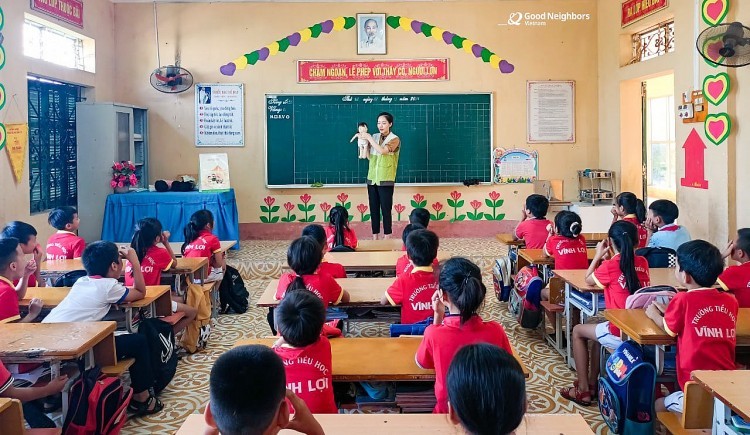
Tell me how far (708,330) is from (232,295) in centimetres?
354

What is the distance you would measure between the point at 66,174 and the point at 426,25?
14.1 ft

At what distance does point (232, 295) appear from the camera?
193 inches

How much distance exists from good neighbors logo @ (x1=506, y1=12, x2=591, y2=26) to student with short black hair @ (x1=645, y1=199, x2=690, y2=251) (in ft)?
12.7

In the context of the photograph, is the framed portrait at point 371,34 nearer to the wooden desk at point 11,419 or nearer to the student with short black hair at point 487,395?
the wooden desk at point 11,419

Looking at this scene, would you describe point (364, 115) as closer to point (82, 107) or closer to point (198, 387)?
point (82, 107)

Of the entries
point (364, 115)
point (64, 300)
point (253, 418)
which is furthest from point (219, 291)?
point (253, 418)

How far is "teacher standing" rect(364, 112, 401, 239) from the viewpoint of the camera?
20.9ft

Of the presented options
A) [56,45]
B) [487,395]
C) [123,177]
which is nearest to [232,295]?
[123,177]

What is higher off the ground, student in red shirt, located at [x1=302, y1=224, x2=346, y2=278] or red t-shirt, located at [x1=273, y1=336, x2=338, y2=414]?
student in red shirt, located at [x1=302, y1=224, x2=346, y2=278]

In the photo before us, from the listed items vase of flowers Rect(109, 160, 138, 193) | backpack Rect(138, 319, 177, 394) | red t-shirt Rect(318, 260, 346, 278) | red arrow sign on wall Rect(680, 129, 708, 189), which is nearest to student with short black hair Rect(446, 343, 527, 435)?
red t-shirt Rect(318, 260, 346, 278)

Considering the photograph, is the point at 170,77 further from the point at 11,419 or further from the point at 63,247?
the point at 11,419

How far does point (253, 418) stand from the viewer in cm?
124

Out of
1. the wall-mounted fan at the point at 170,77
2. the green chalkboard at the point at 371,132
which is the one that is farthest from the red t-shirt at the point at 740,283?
the wall-mounted fan at the point at 170,77

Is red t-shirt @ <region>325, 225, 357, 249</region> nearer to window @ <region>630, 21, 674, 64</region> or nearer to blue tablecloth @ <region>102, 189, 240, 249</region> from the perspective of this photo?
blue tablecloth @ <region>102, 189, 240, 249</region>
